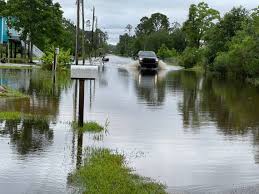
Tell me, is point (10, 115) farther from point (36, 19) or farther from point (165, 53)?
point (165, 53)

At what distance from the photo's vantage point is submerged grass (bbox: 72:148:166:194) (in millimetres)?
7465

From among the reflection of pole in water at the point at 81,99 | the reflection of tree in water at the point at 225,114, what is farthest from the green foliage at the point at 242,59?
the reflection of pole in water at the point at 81,99

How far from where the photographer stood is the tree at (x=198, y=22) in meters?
78.6

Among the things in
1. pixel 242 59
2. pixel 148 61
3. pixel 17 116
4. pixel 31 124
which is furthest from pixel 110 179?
pixel 148 61

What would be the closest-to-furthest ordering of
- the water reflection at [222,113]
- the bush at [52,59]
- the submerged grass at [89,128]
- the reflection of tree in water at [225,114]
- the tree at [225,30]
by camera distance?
the submerged grass at [89,128] → the reflection of tree in water at [225,114] → the water reflection at [222,113] → the bush at [52,59] → the tree at [225,30]

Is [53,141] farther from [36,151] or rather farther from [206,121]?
[206,121]

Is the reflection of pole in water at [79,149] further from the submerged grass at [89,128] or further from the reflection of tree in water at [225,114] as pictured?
the reflection of tree in water at [225,114]

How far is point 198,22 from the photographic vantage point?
265ft

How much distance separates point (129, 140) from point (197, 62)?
208 ft

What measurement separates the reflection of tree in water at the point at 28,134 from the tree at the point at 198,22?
6634cm

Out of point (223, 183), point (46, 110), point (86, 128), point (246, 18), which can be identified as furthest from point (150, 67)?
point (223, 183)

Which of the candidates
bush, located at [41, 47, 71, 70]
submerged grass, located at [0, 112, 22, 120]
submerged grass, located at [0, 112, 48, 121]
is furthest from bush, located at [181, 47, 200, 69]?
submerged grass, located at [0, 112, 22, 120]

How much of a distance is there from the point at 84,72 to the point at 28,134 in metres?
1.84

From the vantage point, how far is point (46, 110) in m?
16.5
